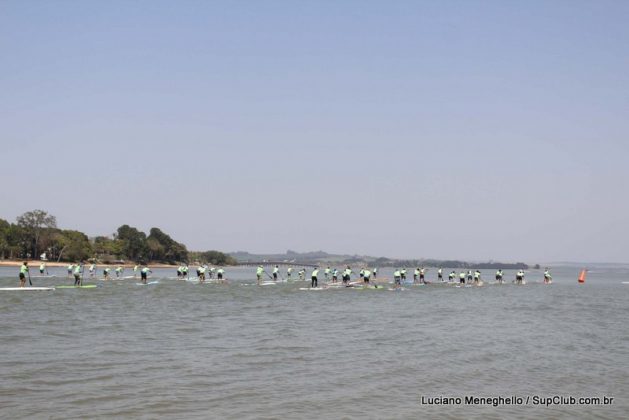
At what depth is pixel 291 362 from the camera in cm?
1684

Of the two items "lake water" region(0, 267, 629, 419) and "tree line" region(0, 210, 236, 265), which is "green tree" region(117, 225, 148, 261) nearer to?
"tree line" region(0, 210, 236, 265)

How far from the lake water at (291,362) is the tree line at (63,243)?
374 ft

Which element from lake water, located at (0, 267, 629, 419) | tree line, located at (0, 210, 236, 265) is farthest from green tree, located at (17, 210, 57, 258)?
lake water, located at (0, 267, 629, 419)

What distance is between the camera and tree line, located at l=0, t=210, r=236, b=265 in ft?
442

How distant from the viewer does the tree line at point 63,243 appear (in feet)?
442

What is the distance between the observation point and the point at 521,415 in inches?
473

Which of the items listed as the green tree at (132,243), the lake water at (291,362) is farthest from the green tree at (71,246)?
the lake water at (291,362)

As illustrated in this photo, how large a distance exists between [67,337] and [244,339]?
6.02m

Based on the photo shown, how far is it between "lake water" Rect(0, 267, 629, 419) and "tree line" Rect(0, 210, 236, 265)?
114104 mm

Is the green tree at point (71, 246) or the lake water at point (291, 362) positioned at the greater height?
the green tree at point (71, 246)

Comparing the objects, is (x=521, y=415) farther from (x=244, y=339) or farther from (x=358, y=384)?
(x=244, y=339)

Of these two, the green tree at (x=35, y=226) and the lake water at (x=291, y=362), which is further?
the green tree at (x=35, y=226)

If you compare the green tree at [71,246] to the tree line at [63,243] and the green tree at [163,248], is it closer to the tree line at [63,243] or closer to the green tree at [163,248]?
the tree line at [63,243]

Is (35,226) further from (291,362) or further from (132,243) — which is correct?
(291,362)
